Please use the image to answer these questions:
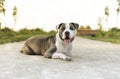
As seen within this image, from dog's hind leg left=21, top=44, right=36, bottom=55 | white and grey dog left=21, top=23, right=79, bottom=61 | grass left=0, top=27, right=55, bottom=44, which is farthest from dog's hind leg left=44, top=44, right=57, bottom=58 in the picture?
grass left=0, top=27, right=55, bottom=44

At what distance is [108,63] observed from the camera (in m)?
5.23

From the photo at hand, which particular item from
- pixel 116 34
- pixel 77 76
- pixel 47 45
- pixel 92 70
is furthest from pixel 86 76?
pixel 116 34

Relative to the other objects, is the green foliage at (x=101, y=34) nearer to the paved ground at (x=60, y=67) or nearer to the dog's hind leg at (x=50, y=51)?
the paved ground at (x=60, y=67)

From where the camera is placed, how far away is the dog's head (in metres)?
5.40

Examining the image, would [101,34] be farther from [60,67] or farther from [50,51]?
[60,67]

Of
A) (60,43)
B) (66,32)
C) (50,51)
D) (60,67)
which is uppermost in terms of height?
(66,32)

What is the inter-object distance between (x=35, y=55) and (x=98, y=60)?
1092mm

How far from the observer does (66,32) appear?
537cm

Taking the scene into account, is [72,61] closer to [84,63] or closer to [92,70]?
[84,63]

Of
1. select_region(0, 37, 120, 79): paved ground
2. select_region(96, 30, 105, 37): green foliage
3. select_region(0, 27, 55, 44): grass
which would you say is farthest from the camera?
select_region(96, 30, 105, 37): green foliage

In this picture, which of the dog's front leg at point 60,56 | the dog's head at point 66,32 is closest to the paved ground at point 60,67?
the dog's front leg at point 60,56

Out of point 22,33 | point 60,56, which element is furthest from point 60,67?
point 22,33

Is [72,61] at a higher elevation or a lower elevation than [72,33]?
lower

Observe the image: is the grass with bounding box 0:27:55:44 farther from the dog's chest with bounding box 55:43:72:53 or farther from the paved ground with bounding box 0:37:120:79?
the dog's chest with bounding box 55:43:72:53
